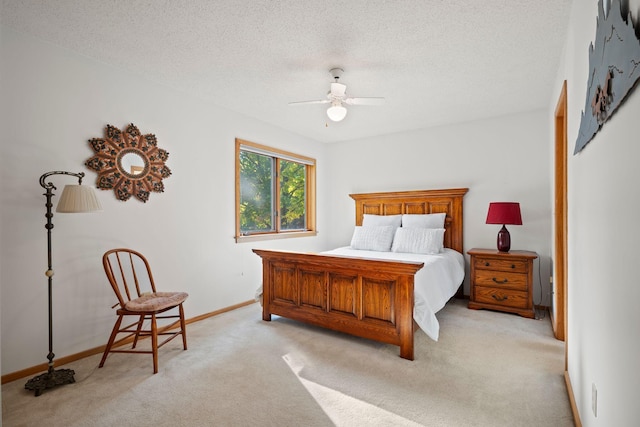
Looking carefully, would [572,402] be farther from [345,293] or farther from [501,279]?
[501,279]

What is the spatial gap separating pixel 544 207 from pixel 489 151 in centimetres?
97

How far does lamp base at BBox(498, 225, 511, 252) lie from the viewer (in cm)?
384

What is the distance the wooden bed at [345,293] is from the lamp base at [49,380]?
170 centimetres

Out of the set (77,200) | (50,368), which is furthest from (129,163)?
(50,368)

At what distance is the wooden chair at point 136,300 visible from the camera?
2.43 m

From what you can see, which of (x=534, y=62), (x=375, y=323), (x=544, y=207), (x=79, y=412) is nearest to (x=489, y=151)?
(x=544, y=207)

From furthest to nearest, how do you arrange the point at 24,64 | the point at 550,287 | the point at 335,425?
the point at 550,287 → the point at 24,64 → the point at 335,425

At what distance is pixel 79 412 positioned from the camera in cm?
193

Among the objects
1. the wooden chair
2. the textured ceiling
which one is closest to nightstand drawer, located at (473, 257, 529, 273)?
the textured ceiling

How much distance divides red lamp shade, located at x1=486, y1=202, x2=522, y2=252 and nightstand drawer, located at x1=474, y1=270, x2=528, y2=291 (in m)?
0.31

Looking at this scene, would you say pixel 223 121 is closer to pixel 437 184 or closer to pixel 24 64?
pixel 24 64

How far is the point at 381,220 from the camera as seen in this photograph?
481cm

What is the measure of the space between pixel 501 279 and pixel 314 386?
267cm

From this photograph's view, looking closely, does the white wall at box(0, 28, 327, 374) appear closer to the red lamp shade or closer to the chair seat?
the chair seat
